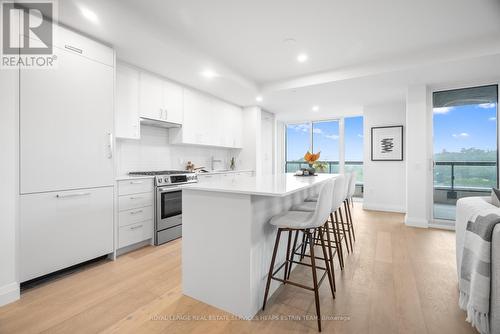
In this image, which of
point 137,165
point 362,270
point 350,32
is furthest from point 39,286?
point 350,32

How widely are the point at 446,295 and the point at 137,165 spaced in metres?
3.83

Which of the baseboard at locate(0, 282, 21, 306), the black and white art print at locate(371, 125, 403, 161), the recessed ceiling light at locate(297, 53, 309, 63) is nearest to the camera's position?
the baseboard at locate(0, 282, 21, 306)

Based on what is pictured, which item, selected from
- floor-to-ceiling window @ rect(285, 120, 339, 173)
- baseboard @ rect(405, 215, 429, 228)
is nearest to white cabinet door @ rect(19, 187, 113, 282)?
baseboard @ rect(405, 215, 429, 228)

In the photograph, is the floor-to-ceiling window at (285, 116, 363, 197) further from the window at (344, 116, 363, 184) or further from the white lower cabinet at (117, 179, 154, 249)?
the white lower cabinet at (117, 179, 154, 249)

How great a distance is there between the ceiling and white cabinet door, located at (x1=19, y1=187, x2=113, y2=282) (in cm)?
169

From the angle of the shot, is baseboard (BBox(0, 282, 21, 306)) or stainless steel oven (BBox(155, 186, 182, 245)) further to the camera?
stainless steel oven (BBox(155, 186, 182, 245))

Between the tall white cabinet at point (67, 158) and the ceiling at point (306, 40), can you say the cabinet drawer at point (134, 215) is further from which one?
the ceiling at point (306, 40)

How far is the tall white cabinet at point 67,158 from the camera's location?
6.37 ft

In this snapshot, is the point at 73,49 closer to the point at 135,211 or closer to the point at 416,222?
the point at 135,211

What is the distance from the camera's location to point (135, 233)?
9.31 ft

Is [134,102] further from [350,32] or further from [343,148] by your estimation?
[343,148]

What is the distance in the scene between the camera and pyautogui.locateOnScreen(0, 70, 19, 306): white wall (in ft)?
5.72

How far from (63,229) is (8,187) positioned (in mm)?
581

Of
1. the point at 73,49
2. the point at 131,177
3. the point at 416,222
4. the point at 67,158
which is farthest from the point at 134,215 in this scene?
the point at 416,222
